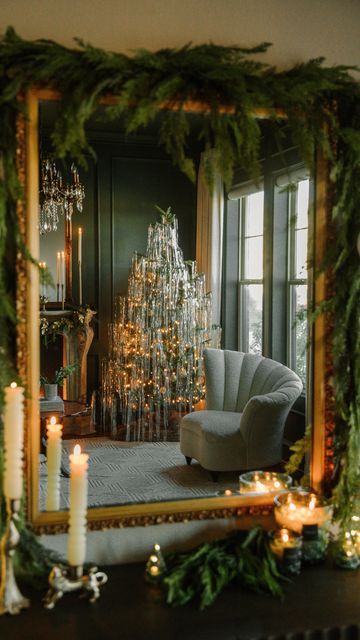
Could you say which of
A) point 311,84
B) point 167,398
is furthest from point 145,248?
point 311,84

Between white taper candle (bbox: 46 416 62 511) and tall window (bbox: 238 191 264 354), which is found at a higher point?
tall window (bbox: 238 191 264 354)

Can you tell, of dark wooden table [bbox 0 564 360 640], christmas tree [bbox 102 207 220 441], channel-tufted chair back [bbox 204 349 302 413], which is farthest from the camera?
christmas tree [bbox 102 207 220 441]

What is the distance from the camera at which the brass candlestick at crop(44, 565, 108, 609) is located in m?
1.95

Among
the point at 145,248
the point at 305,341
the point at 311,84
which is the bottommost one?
the point at 305,341

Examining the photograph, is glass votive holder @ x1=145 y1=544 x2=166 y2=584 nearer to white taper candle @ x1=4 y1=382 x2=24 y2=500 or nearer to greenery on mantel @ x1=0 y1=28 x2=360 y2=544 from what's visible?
white taper candle @ x1=4 y1=382 x2=24 y2=500

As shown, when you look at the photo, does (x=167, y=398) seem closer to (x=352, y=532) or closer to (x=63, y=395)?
(x=63, y=395)

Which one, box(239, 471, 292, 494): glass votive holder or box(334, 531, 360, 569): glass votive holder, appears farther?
box(239, 471, 292, 494): glass votive holder

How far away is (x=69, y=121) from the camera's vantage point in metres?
2.00

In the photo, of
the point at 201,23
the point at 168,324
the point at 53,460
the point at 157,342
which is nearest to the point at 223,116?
the point at 201,23

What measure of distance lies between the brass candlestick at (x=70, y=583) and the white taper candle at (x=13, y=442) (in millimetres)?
264

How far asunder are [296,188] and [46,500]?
1.45m

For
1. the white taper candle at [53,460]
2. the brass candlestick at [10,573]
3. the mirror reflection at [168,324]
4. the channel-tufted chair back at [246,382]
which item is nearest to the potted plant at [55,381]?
the mirror reflection at [168,324]

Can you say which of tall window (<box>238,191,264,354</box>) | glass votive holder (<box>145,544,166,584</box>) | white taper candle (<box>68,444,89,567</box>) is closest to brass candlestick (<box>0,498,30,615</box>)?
white taper candle (<box>68,444,89,567</box>)

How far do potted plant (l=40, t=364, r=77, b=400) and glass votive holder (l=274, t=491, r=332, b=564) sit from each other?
2.89ft
